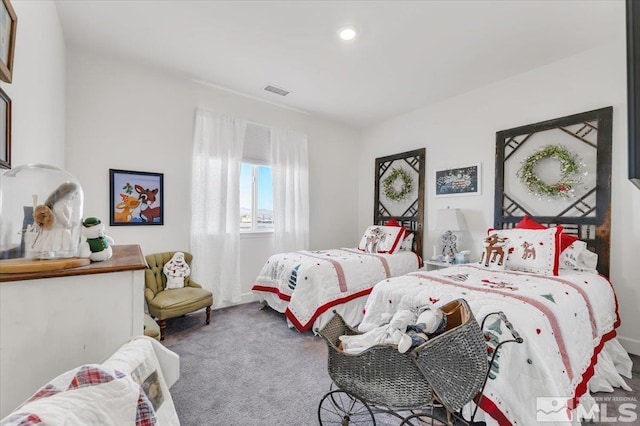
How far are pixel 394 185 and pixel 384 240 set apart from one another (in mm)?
1055

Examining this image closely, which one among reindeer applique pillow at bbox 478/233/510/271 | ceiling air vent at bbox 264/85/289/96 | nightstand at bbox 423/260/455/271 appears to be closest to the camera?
reindeer applique pillow at bbox 478/233/510/271

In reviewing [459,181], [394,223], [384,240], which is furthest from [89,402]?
[394,223]

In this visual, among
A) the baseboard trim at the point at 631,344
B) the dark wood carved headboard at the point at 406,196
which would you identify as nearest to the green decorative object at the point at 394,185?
the dark wood carved headboard at the point at 406,196

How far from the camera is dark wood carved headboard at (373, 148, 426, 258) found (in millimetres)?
4203

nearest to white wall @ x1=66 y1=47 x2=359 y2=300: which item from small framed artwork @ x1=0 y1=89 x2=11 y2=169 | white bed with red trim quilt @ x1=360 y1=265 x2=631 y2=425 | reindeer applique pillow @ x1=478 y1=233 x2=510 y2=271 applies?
small framed artwork @ x1=0 y1=89 x2=11 y2=169

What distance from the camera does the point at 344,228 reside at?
512cm

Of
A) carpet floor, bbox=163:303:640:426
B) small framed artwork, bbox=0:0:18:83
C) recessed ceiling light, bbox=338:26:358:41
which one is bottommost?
carpet floor, bbox=163:303:640:426

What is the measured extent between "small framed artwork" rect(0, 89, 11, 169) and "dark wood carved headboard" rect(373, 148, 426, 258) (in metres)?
4.06

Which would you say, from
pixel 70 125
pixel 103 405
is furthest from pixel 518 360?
pixel 70 125

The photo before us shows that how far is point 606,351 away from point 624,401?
415 mm

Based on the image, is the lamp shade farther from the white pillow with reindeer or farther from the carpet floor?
the carpet floor

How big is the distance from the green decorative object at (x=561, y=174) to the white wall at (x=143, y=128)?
9.94ft
